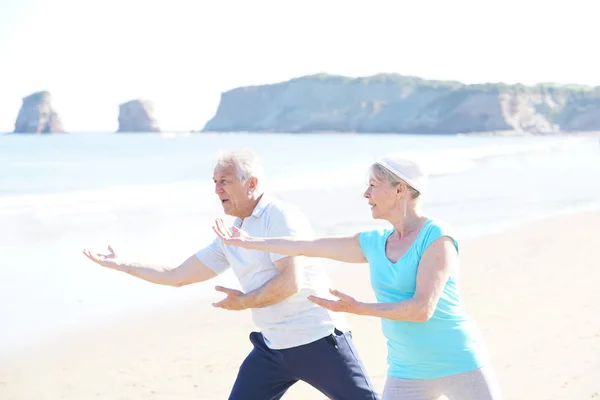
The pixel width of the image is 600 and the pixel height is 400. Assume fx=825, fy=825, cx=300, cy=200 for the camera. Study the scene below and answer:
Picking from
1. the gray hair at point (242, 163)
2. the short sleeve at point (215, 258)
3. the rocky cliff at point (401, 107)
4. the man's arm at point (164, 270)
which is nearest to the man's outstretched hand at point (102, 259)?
the man's arm at point (164, 270)

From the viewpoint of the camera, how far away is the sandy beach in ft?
19.2

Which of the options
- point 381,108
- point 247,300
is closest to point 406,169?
point 247,300

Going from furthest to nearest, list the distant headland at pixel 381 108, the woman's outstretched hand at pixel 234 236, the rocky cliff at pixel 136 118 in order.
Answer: the rocky cliff at pixel 136 118 < the distant headland at pixel 381 108 < the woman's outstretched hand at pixel 234 236

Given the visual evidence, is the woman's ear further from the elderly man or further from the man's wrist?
the man's wrist

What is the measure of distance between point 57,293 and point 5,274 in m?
1.43

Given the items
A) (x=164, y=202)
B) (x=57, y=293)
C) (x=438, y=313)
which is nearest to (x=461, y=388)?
(x=438, y=313)

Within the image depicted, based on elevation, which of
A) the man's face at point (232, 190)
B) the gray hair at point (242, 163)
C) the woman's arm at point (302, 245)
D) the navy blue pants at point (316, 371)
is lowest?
the navy blue pants at point (316, 371)

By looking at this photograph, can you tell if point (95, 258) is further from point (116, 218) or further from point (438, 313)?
point (116, 218)

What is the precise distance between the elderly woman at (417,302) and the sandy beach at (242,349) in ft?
8.63

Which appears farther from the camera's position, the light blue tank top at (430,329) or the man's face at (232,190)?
the man's face at (232,190)

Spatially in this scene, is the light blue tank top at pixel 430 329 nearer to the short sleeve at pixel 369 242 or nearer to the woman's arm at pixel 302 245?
the short sleeve at pixel 369 242

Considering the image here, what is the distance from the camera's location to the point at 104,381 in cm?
612

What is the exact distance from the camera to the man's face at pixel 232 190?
367 cm

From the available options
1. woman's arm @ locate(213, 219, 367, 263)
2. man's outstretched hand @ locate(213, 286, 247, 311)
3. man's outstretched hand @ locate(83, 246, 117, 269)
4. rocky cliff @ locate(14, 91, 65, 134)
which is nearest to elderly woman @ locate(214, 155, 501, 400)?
woman's arm @ locate(213, 219, 367, 263)
